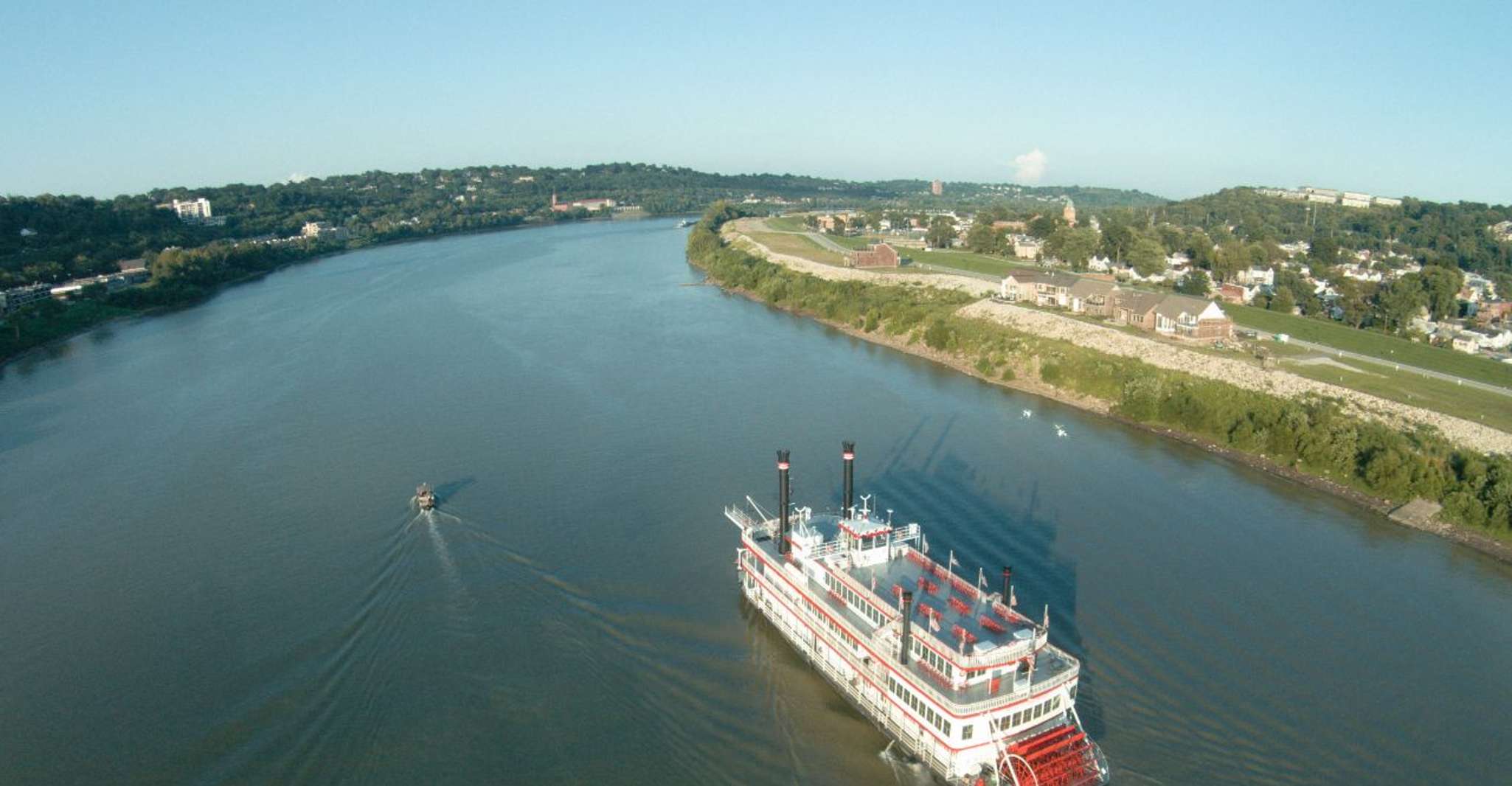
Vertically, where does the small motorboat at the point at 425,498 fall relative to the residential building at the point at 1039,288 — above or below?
below

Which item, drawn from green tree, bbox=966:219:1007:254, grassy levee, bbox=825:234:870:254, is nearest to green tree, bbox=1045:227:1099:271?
green tree, bbox=966:219:1007:254

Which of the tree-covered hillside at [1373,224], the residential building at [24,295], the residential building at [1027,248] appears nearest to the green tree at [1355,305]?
the tree-covered hillside at [1373,224]

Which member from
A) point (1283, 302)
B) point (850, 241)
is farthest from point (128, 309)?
point (1283, 302)

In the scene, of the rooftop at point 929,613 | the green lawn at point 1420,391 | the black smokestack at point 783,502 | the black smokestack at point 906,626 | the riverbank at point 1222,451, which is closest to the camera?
the rooftop at point 929,613

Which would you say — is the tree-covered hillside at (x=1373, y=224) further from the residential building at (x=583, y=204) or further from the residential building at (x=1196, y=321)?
the residential building at (x=583, y=204)

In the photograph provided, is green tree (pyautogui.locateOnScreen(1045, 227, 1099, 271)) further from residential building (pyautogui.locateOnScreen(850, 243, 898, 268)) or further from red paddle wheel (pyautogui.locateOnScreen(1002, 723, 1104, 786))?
red paddle wheel (pyautogui.locateOnScreen(1002, 723, 1104, 786))

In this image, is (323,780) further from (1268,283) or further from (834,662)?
(1268,283)
